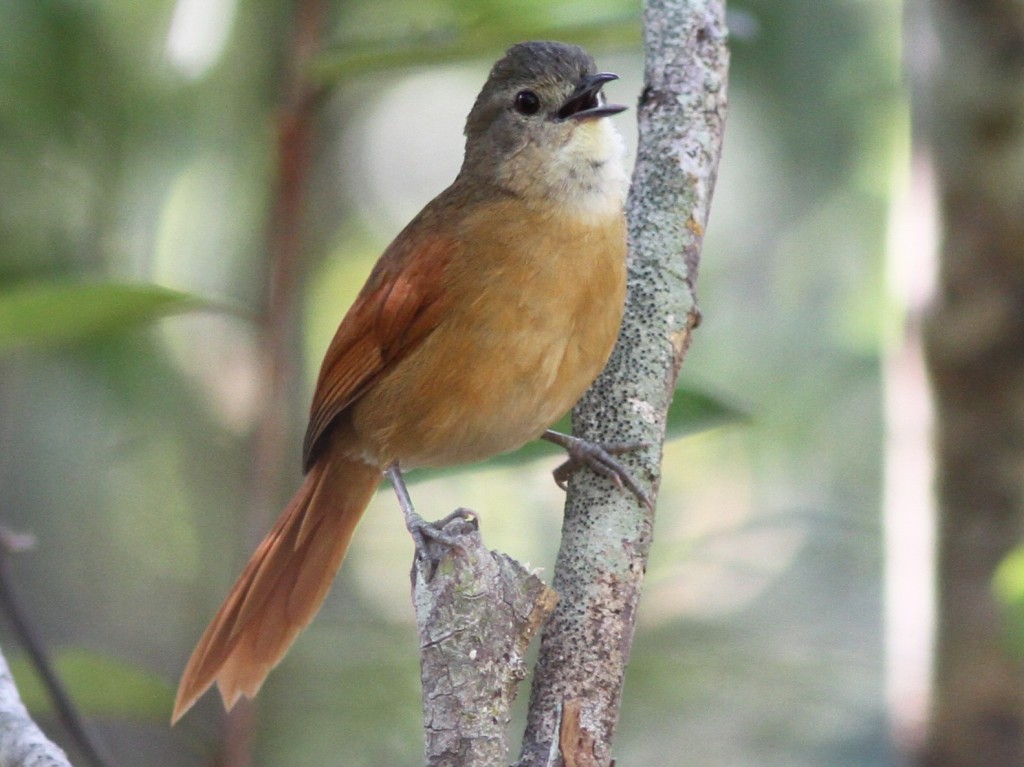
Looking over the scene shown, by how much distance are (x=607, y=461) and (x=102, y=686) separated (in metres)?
1.34

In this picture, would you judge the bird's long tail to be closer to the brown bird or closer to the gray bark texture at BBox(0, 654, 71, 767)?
the brown bird

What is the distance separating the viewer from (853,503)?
6.31m

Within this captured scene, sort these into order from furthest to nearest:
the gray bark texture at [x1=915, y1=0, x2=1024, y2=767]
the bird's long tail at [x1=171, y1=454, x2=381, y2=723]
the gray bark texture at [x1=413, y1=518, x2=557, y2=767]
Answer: the gray bark texture at [x1=915, y1=0, x2=1024, y2=767] → the bird's long tail at [x1=171, y1=454, x2=381, y2=723] → the gray bark texture at [x1=413, y1=518, x2=557, y2=767]

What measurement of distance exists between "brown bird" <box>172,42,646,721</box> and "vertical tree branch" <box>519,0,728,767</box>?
0.11 meters

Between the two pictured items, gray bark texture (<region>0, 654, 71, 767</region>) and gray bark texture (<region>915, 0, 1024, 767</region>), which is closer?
gray bark texture (<region>0, 654, 71, 767</region>)

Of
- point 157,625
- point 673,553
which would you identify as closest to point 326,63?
point 673,553

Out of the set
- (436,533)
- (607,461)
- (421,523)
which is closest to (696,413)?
(607,461)

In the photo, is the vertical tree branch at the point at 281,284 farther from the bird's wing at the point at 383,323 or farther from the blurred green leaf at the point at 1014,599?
the blurred green leaf at the point at 1014,599

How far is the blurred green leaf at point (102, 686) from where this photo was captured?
3100 mm

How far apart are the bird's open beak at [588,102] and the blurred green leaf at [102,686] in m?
1.66

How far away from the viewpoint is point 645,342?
2.81 m

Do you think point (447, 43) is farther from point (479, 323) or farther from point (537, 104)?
point (479, 323)

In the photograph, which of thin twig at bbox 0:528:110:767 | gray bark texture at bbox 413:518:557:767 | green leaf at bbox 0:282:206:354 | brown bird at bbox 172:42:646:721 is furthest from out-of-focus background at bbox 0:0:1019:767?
gray bark texture at bbox 413:518:557:767

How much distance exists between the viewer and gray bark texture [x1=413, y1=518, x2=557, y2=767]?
76.2 inches
